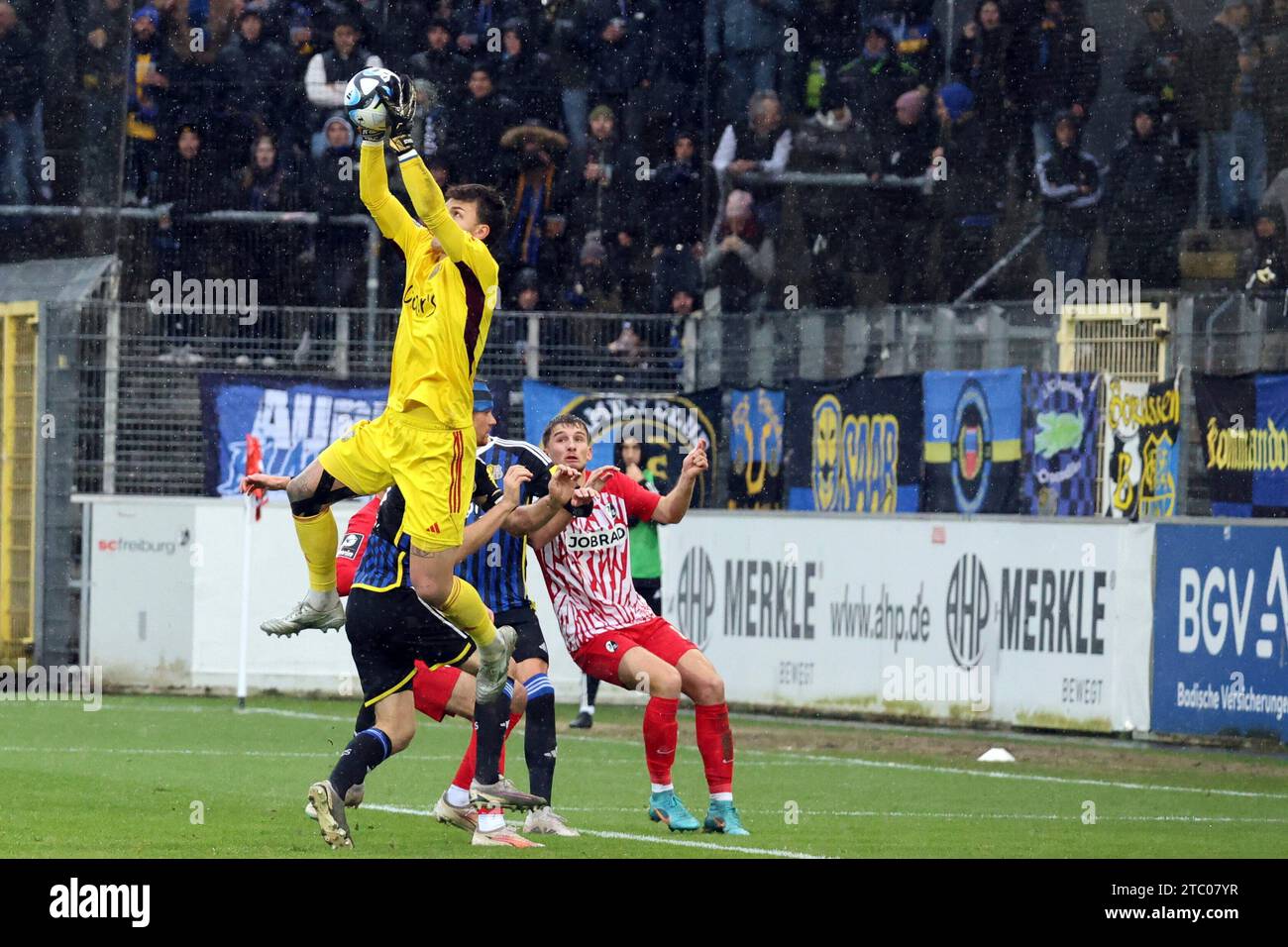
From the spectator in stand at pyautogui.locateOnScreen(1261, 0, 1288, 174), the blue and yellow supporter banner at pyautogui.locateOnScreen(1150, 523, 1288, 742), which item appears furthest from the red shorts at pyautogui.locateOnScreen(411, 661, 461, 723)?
the spectator in stand at pyautogui.locateOnScreen(1261, 0, 1288, 174)

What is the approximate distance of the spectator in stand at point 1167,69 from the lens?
19672mm

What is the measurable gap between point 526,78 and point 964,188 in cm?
473

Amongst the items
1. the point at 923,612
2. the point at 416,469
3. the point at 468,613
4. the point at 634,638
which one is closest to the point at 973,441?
the point at 923,612

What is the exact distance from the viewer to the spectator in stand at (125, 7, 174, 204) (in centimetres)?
2128

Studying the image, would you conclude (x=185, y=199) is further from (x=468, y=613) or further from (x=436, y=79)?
(x=468, y=613)

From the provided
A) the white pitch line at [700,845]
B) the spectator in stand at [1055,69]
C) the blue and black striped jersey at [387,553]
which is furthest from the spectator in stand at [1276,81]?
the blue and black striped jersey at [387,553]

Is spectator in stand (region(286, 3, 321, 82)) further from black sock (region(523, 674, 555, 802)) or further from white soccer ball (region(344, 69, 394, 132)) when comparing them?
white soccer ball (region(344, 69, 394, 132))

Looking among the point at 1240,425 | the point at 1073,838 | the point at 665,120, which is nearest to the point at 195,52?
the point at 665,120

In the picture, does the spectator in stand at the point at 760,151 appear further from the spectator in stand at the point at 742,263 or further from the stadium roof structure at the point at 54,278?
the stadium roof structure at the point at 54,278

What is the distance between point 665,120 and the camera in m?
22.4

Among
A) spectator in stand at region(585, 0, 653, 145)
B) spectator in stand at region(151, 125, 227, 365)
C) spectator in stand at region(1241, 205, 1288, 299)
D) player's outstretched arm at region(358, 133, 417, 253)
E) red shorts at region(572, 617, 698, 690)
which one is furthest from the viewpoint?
spectator in stand at region(585, 0, 653, 145)

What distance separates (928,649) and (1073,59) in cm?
718

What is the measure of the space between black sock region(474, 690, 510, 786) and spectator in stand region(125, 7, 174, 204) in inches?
508

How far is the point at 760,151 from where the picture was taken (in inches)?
879
